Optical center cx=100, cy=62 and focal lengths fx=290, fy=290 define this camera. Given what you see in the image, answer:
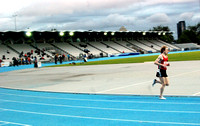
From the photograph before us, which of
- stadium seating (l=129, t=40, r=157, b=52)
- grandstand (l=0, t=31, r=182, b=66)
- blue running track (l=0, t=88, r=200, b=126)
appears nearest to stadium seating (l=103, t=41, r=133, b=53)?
grandstand (l=0, t=31, r=182, b=66)

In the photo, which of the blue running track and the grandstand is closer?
the blue running track

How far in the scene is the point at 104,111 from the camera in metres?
8.56

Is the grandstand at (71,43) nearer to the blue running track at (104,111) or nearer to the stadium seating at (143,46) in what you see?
the stadium seating at (143,46)

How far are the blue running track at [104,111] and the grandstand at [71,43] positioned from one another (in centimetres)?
4628

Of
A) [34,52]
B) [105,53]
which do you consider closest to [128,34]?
[105,53]

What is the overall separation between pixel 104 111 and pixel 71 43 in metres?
68.5

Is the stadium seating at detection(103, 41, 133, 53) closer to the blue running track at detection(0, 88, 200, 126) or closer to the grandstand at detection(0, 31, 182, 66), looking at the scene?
the grandstand at detection(0, 31, 182, 66)

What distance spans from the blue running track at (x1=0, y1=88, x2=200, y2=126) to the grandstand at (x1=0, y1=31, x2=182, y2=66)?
46.3m

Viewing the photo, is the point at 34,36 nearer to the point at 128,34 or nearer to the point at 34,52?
the point at 34,52

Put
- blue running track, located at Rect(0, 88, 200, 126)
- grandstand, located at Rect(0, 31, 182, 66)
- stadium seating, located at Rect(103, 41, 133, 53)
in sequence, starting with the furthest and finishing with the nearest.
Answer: stadium seating, located at Rect(103, 41, 133, 53)
grandstand, located at Rect(0, 31, 182, 66)
blue running track, located at Rect(0, 88, 200, 126)

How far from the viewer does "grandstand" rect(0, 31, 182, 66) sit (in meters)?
61.2

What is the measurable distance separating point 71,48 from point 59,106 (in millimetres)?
61069

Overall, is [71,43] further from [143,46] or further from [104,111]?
[104,111]

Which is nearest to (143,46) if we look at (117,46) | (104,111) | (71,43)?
(117,46)
